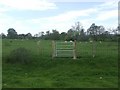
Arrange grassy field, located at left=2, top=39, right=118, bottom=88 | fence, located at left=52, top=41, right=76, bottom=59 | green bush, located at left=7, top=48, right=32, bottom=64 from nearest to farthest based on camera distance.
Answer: grassy field, located at left=2, top=39, right=118, bottom=88, green bush, located at left=7, top=48, right=32, bottom=64, fence, located at left=52, top=41, right=76, bottom=59

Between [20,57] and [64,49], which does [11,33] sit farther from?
[20,57]

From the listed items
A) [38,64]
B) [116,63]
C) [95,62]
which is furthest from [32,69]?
[116,63]

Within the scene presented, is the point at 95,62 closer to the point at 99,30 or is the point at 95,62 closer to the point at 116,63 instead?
the point at 116,63

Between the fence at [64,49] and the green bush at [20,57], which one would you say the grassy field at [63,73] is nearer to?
the green bush at [20,57]

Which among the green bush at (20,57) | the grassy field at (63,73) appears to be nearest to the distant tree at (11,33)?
the green bush at (20,57)

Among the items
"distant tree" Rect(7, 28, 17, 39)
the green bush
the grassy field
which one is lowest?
the grassy field

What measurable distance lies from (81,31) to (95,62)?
2435cm

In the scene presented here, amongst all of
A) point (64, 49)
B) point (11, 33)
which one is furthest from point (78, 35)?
point (64, 49)

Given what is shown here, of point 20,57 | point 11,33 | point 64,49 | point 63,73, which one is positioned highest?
point 11,33

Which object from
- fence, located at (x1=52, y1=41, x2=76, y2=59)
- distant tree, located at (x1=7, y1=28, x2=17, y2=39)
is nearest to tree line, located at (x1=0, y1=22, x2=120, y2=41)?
distant tree, located at (x1=7, y1=28, x2=17, y2=39)

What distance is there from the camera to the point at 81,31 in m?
39.3

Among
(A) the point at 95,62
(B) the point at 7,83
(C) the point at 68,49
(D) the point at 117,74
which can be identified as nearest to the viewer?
(B) the point at 7,83

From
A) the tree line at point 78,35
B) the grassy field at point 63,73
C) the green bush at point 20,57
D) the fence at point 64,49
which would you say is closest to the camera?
the grassy field at point 63,73

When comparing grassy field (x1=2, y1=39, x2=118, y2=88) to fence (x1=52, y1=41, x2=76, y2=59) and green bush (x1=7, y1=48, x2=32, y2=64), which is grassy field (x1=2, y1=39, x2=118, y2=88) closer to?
green bush (x1=7, y1=48, x2=32, y2=64)
